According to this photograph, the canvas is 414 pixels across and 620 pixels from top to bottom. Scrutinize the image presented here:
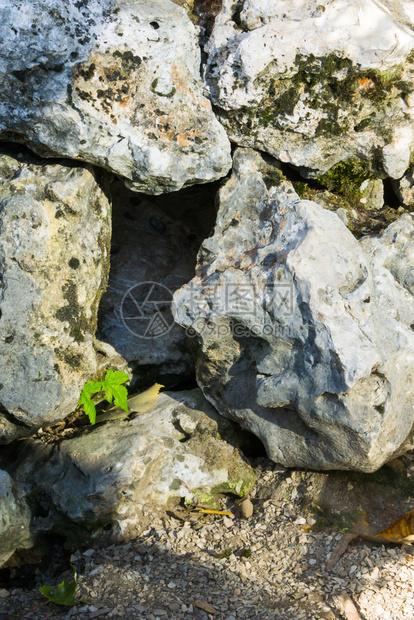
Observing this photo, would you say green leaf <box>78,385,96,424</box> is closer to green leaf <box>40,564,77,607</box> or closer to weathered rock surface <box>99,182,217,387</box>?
weathered rock surface <box>99,182,217,387</box>

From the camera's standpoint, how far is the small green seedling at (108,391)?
3633 millimetres

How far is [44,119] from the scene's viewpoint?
3.36 meters

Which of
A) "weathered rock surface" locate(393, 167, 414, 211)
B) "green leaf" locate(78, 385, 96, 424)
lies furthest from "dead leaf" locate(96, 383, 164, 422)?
"weathered rock surface" locate(393, 167, 414, 211)

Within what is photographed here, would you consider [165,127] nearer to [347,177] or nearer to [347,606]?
[347,177]

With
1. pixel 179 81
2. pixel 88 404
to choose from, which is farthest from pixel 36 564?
pixel 179 81

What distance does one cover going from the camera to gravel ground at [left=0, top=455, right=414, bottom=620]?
2.98m

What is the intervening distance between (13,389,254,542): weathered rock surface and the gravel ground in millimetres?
148

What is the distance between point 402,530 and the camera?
3.36 meters

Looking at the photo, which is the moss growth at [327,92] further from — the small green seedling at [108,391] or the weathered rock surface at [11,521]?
the weathered rock surface at [11,521]

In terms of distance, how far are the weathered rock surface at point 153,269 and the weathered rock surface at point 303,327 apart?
683 mm

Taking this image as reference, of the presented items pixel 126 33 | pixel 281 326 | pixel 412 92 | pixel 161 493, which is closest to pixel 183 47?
pixel 126 33

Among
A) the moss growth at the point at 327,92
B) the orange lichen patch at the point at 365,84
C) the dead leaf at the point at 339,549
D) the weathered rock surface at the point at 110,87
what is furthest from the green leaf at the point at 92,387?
the orange lichen patch at the point at 365,84

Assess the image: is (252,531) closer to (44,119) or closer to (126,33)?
(44,119)

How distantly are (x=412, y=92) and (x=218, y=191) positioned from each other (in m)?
1.43
